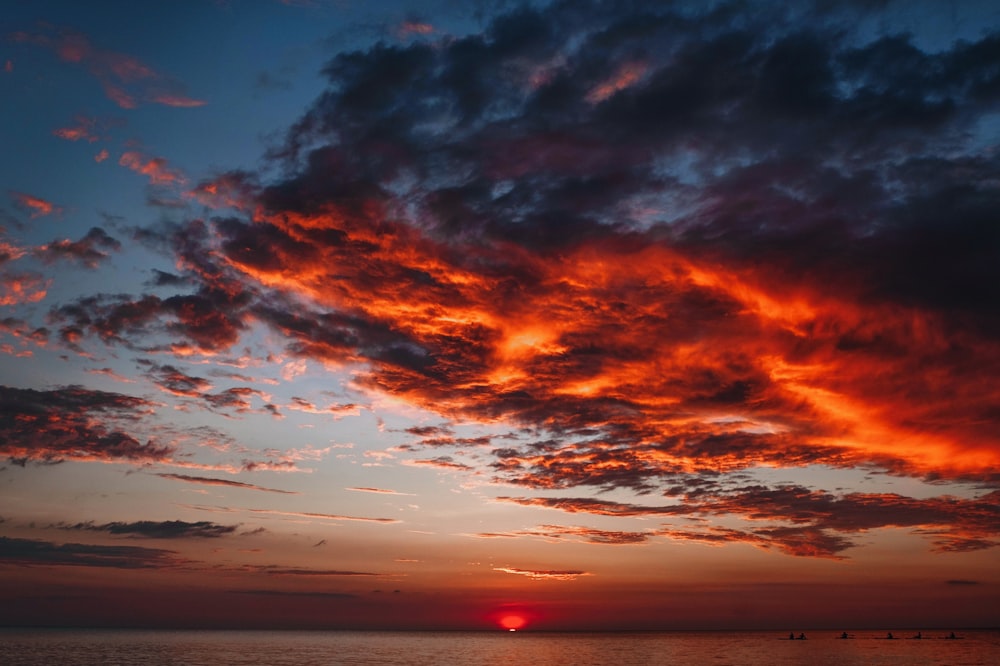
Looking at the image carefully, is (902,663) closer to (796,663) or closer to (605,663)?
(796,663)

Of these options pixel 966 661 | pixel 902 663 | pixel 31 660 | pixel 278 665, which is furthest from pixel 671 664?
pixel 31 660

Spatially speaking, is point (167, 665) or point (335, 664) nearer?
point (167, 665)

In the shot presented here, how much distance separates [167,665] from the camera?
135375mm

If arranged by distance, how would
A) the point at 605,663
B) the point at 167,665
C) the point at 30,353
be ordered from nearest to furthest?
the point at 30,353 < the point at 167,665 < the point at 605,663

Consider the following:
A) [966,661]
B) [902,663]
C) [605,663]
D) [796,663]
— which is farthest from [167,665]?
[966,661]

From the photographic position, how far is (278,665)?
475ft

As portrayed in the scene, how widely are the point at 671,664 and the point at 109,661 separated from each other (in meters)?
115

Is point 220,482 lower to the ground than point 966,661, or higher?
higher

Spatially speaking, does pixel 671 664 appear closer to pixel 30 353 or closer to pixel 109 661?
pixel 109 661

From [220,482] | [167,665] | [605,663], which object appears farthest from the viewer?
[605,663]

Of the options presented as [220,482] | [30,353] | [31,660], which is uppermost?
[30,353]

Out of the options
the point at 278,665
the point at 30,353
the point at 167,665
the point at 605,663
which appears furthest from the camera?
the point at 605,663

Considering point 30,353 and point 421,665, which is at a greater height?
point 30,353

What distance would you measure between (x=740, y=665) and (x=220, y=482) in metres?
107
